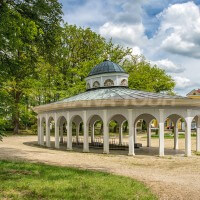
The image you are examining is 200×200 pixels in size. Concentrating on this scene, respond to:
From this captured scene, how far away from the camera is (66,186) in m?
10.7

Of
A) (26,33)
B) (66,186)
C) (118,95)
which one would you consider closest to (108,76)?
(118,95)

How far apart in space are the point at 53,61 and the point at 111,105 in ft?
18.0

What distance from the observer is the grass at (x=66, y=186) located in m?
9.50

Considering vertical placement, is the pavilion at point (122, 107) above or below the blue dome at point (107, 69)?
below

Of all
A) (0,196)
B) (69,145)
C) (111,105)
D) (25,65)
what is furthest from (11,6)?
(69,145)

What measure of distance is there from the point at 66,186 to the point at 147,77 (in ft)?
132

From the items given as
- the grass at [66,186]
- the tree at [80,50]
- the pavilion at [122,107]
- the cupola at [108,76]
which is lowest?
the grass at [66,186]

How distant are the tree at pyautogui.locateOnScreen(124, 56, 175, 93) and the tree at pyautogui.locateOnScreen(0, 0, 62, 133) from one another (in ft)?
97.5

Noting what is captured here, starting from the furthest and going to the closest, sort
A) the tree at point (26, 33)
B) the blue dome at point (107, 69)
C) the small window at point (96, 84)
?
the small window at point (96, 84), the blue dome at point (107, 69), the tree at point (26, 33)

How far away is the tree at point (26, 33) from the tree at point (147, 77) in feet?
97.5

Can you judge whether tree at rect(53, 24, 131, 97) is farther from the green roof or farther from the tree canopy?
the green roof

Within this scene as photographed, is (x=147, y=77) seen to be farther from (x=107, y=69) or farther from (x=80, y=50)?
(x=107, y=69)

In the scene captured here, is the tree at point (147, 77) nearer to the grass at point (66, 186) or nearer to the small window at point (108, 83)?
the small window at point (108, 83)

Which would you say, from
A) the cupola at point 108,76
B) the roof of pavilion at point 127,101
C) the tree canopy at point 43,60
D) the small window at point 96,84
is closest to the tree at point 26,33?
the tree canopy at point 43,60
